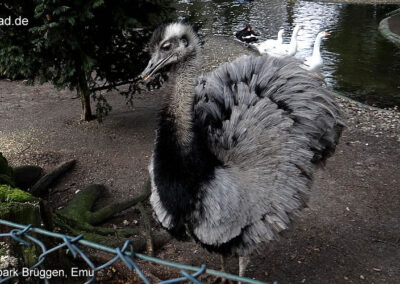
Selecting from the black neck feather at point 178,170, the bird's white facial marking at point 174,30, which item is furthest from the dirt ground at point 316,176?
the bird's white facial marking at point 174,30

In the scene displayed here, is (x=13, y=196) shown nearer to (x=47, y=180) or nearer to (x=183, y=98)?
(x=183, y=98)

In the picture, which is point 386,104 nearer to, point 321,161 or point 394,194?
point 394,194

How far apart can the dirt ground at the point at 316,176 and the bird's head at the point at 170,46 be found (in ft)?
4.87

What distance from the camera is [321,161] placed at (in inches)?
145

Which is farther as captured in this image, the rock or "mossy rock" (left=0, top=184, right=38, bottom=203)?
the rock

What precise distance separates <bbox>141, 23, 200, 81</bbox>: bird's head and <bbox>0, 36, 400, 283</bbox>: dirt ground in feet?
4.87

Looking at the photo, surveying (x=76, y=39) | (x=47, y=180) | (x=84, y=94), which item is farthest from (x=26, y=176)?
(x=76, y=39)

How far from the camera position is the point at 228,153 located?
3164 mm

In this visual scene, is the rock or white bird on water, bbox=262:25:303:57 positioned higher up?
white bird on water, bbox=262:25:303:57

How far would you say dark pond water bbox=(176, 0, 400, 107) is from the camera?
10008 millimetres

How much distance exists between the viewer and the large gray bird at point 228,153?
300 cm

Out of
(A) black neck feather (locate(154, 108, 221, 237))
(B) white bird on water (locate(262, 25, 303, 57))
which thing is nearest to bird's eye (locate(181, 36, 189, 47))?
(A) black neck feather (locate(154, 108, 221, 237))

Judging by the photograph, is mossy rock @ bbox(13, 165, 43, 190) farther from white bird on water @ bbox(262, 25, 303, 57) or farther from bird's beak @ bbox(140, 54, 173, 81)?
white bird on water @ bbox(262, 25, 303, 57)

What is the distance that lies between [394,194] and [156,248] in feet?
9.91
